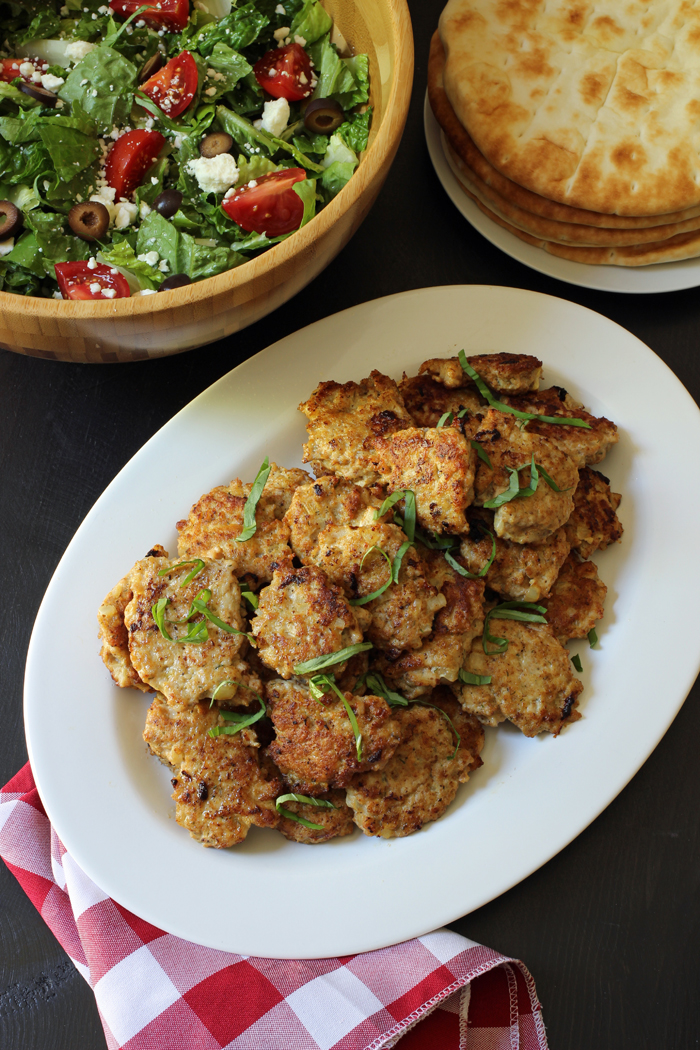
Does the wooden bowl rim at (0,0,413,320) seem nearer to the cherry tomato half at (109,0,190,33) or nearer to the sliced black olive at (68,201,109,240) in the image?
the sliced black olive at (68,201,109,240)

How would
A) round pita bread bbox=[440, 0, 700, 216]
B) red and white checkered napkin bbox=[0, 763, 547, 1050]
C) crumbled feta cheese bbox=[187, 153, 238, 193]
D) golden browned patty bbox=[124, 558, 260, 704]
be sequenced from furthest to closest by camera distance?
round pita bread bbox=[440, 0, 700, 216], crumbled feta cheese bbox=[187, 153, 238, 193], red and white checkered napkin bbox=[0, 763, 547, 1050], golden browned patty bbox=[124, 558, 260, 704]

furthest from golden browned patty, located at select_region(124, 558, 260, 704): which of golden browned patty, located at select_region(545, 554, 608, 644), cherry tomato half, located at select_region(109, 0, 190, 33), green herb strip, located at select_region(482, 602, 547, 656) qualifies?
cherry tomato half, located at select_region(109, 0, 190, 33)

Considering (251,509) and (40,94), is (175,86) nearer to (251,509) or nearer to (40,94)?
(40,94)

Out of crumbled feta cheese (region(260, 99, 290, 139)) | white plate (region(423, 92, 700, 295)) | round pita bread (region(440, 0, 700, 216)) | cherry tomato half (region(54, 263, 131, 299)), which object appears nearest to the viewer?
cherry tomato half (region(54, 263, 131, 299))

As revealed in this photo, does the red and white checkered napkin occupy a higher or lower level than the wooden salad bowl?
lower

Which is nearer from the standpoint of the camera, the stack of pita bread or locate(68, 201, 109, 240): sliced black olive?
locate(68, 201, 109, 240): sliced black olive

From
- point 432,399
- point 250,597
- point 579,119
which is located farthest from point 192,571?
point 579,119

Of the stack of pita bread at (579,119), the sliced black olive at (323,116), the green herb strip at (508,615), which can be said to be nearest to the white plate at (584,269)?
the stack of pita bread at (579,119)

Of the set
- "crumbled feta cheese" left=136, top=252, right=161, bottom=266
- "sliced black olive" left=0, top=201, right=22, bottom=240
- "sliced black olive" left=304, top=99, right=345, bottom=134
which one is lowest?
"sliced black olive" left=0, top=201, right=22, bottom=240
